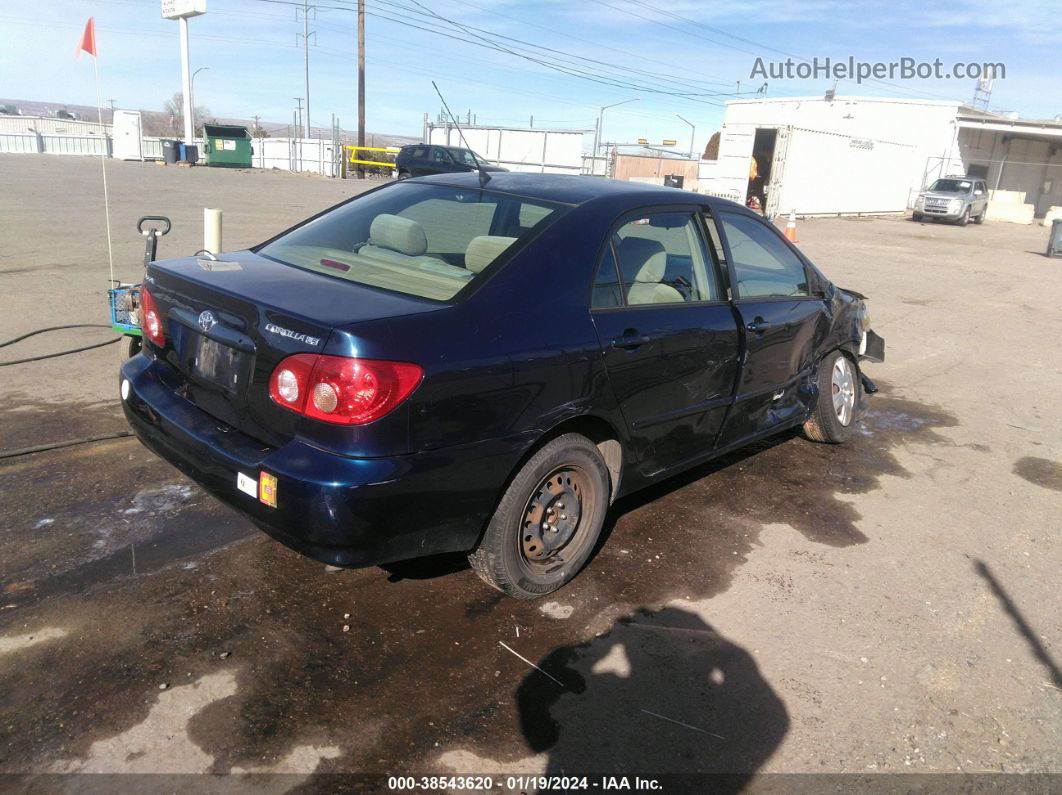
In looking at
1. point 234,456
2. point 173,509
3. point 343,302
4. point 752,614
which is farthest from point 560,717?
point 173,509

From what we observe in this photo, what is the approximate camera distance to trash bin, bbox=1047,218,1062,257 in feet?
71.4

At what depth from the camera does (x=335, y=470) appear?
267 centimetres

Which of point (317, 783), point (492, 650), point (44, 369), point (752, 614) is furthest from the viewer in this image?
point (44, 369)

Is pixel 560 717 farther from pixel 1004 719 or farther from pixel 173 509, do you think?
pixel 173 509

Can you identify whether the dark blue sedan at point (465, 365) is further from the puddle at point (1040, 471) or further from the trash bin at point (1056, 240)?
the trash bin at point (1056, 240)

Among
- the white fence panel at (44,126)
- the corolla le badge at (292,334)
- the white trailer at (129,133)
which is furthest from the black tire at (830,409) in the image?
the white fence panel at (44,126)

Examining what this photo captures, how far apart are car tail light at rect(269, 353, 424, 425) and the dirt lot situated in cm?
98

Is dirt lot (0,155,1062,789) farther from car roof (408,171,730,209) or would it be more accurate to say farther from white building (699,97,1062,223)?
white building (699,97,1062,223)

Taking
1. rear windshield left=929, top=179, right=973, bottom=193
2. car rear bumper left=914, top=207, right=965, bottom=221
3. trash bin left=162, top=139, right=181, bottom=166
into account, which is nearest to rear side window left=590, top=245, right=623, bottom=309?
car rear bumper left=914, top=207, right=965, bottom=221

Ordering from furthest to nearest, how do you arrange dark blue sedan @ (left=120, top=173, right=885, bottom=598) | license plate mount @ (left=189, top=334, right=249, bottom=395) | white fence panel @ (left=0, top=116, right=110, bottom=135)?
white fence panel @ (left=0, top=116, right=110, bottom=135) → license plate mount @ (left=189, top=334, right=249, bottom=395) → dark blue sedan @ (left=120, top=173, right=885, bottom=598)

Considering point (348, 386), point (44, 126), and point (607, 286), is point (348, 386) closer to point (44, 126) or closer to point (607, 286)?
point (607, 286)

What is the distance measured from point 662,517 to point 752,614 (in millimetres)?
973

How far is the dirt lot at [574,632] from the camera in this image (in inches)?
104

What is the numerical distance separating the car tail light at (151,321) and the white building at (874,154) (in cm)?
2809
